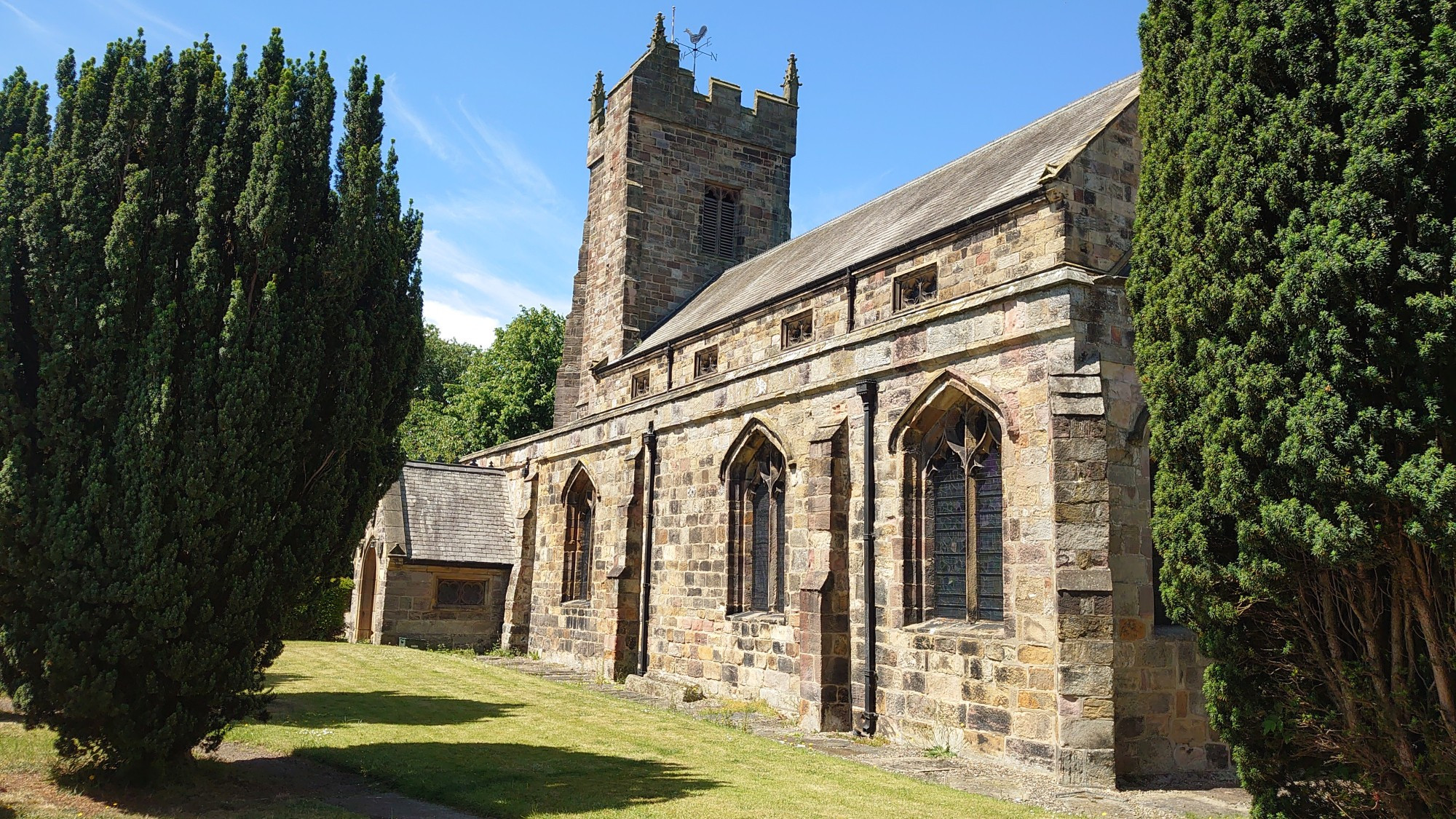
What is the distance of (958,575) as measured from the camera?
1252cm

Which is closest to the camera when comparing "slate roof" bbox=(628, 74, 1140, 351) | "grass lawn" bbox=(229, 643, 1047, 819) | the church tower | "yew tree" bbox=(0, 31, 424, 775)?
"yew tree" bbox=(0, 31, 424, 775)

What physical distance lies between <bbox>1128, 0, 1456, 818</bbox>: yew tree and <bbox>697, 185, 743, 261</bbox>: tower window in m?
21.9

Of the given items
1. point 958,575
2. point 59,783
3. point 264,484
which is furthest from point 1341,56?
point 59,783

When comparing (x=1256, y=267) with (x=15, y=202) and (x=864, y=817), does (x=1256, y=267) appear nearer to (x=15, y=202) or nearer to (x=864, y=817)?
(x=864, y=817)

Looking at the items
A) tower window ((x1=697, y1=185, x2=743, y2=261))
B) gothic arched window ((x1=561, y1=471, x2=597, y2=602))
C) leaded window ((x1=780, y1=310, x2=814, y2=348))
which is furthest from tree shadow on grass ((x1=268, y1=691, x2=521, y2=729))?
tower window ((x1=697, y1=185, x2=743, y2=261))

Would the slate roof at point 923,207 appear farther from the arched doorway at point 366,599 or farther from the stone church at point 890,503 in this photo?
the arched doorway at point 366,599

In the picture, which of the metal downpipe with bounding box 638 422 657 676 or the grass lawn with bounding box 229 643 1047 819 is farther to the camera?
the metal downpipe with bounding box 638 422 657 676

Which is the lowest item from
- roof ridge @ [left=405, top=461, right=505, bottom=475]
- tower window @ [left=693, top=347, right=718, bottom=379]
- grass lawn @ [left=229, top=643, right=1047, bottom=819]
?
grass lawn @ [left=229, top=643, right=1047, bottom=819]

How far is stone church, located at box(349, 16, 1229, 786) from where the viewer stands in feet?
35.9

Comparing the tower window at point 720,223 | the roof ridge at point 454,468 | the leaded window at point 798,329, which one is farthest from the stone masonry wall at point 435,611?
the tower window at point 720,223

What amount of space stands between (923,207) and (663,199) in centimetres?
1120

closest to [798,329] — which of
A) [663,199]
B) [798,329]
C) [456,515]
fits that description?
[798,329]

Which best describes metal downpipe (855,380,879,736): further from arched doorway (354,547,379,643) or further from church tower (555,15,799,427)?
arched doorway (354,547,379,643)

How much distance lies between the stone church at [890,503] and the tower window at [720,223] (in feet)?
10.6
